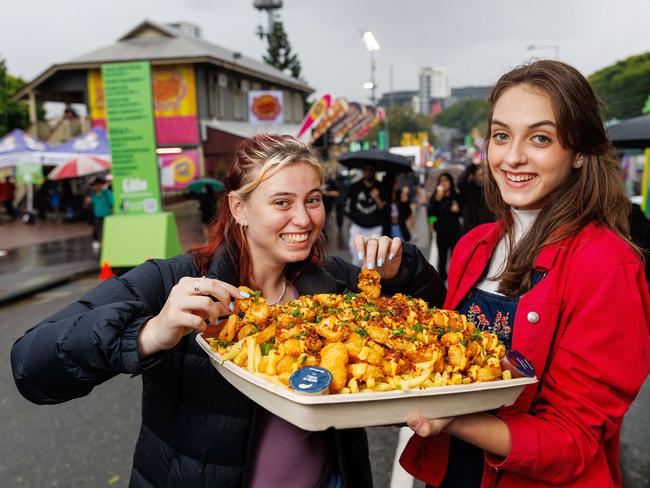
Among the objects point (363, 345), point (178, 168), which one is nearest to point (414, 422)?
point (363, 345)

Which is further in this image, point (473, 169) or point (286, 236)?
point (473, 169)

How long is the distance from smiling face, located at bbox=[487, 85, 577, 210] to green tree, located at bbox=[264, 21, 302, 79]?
5503 centimetres

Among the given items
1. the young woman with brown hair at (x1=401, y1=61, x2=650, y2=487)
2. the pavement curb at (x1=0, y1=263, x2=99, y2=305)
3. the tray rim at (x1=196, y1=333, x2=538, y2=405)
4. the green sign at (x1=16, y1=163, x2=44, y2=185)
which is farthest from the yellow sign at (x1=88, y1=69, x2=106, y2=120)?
the tray rim at (x1=196, y1=333, x2=538, y2=405)

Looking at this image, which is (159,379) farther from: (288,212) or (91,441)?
(91,441)

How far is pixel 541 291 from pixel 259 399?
Result: 0.94 metres

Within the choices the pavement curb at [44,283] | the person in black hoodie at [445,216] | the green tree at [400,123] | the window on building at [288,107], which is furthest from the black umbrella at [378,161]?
the green tree at [400,123]

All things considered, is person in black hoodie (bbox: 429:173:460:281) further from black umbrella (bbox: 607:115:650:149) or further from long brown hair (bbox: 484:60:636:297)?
long brown hair (bbox: 484:60:636:297)

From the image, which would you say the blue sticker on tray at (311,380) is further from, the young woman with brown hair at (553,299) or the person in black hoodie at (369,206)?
the person in black hoodie at (369,206)

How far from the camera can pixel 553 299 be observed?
1.62 meters

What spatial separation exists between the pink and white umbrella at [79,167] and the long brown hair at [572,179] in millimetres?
18936

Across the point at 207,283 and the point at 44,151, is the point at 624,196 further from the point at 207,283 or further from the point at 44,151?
the point at 44,151

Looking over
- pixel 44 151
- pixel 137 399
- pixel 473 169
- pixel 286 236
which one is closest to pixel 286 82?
pixel 44 151

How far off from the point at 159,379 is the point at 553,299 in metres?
1.36

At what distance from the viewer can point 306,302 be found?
1798 mm
